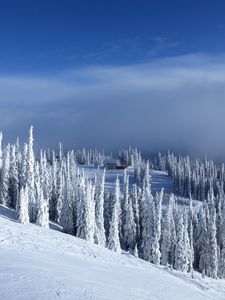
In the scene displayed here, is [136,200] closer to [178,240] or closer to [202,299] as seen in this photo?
[178,240]

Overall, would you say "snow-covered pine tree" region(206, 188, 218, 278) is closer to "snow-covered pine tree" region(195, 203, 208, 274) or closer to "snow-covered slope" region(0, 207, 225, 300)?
"snow-covered pine tree" region(195, 203, 208, 274)

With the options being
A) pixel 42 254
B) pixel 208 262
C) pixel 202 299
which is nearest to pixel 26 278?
pixel 42 254

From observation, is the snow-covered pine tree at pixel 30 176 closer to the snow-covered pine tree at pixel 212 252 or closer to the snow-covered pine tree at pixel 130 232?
the snow-covered pine tree at pixel 130 232

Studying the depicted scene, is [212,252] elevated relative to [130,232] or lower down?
lower down

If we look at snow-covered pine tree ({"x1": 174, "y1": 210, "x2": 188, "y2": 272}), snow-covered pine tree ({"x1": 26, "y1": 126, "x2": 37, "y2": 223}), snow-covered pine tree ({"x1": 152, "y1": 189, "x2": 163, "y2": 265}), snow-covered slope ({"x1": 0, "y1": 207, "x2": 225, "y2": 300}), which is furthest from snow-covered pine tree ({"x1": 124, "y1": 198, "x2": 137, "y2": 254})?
snow-covered slope ({"x1": 0, "y1": 207, "x2": 225, "y2": 300})

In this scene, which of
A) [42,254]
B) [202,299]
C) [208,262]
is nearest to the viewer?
[202,299]

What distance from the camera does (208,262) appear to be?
102062 mm

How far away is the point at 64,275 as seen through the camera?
3005 centimetres

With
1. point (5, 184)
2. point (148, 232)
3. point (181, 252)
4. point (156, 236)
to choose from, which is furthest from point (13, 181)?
point (181, 252)

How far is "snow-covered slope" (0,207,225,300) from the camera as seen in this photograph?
950 inches

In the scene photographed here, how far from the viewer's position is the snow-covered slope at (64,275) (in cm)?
2414

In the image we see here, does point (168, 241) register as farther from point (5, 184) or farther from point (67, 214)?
point (5, 184)

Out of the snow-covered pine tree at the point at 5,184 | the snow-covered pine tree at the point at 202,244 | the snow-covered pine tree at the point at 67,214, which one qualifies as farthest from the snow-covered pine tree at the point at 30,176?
the snow-covered pine tree at the point at 202,244

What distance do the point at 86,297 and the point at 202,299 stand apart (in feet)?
54.1
